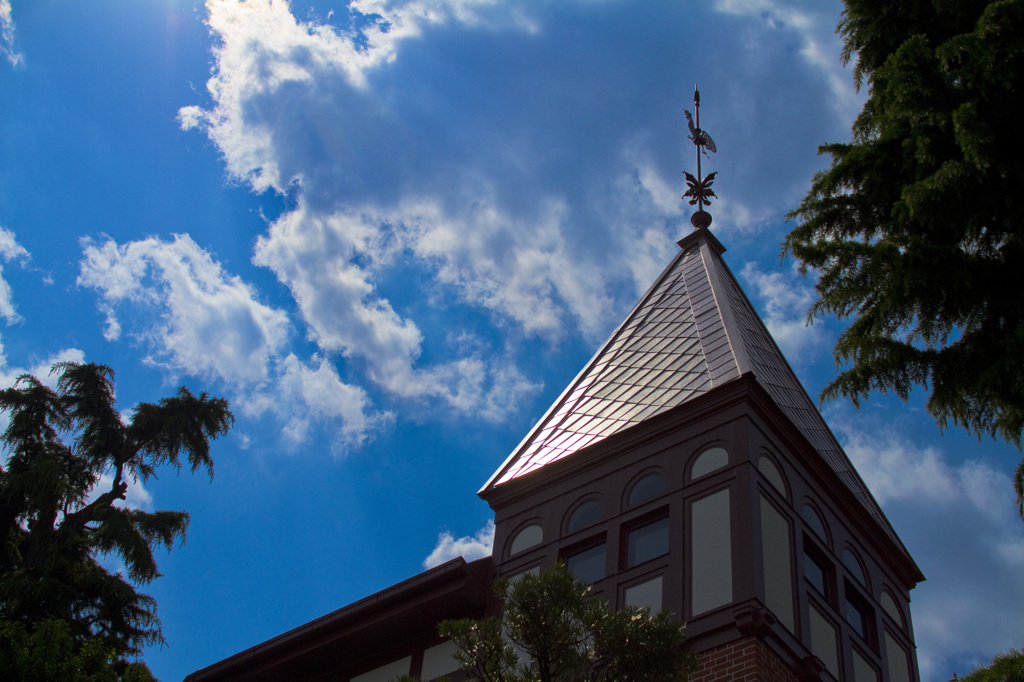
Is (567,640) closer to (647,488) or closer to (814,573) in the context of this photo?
(647,488)

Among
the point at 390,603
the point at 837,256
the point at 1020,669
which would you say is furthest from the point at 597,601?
the point at 390,603

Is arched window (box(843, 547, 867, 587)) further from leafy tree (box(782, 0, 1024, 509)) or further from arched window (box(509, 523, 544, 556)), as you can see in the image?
leafy tree (box(782, 0, 1024, 509))

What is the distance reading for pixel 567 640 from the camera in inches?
344

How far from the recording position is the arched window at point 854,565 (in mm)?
14898

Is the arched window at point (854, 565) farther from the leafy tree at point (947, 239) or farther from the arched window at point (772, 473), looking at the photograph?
the leafy tree at point (947, 239)

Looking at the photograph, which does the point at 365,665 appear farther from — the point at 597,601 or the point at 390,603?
the point at 597,601

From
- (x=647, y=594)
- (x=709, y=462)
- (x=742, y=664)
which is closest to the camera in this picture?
(x=742, y=664)

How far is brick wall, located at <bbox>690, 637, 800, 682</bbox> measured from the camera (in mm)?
11258

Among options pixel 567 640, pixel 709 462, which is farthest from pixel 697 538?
pixel 567 640

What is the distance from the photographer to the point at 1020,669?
22.6 feet

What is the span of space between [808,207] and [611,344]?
355 inches

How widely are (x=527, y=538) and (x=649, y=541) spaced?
216 centimetres

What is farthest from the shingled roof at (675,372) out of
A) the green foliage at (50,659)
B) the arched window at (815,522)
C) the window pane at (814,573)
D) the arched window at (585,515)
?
the green foliage at (50,659)

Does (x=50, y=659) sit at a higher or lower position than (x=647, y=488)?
lower
